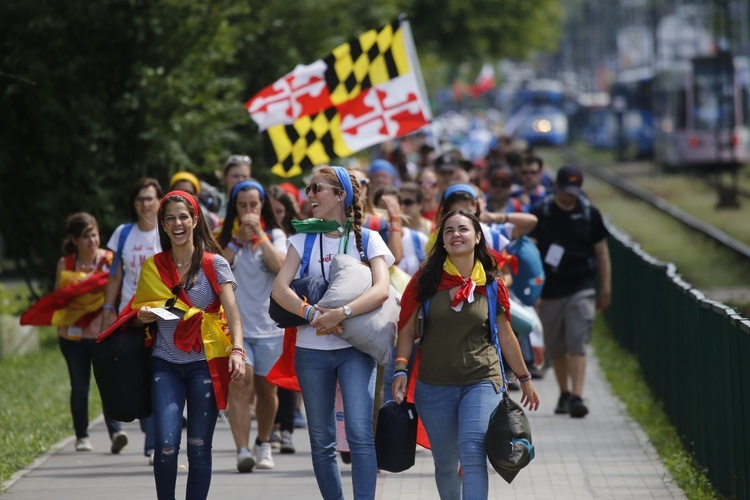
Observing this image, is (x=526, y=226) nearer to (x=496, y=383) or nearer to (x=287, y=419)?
(x=287, y=419)

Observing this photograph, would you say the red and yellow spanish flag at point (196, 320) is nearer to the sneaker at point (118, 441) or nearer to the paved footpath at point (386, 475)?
the paved footpath at point (386, 475)

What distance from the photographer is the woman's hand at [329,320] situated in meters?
6.75

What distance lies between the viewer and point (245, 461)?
29.6ft

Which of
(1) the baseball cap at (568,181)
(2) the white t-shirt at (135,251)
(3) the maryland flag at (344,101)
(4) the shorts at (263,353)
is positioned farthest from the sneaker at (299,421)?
(1) the baseball cap at (568,181)

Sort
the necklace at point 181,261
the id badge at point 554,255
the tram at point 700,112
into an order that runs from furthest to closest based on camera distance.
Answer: the tram at point 700,112 < the id badge at point 554,255 < the necklace at point 181,261

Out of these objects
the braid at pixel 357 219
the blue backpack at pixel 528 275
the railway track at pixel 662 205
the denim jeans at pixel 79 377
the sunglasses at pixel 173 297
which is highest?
the braid at pixel 357 219

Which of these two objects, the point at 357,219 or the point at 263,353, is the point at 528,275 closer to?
the point at 263,353

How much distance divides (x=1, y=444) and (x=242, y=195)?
2727 mm

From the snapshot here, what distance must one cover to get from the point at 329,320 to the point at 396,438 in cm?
64

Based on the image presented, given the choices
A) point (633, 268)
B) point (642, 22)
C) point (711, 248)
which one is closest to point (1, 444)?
point (633, 268)

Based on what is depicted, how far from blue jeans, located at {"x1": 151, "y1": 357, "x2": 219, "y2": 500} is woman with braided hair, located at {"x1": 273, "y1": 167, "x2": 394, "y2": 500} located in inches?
18.7

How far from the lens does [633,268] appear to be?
14.3 meters

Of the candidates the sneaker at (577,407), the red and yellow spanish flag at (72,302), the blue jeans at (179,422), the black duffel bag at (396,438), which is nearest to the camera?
the black duffel bag at (396,438)

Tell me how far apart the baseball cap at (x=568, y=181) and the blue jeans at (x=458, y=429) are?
478 centimetres
